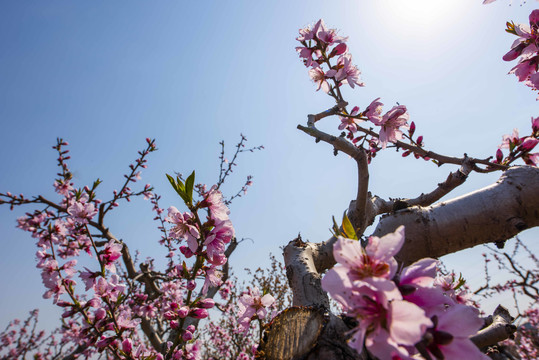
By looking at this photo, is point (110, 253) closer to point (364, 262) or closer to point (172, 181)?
point (172, 181)

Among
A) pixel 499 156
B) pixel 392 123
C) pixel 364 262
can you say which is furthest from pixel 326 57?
pixel 364 262

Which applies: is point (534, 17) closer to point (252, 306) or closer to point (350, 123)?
point (350, 123)

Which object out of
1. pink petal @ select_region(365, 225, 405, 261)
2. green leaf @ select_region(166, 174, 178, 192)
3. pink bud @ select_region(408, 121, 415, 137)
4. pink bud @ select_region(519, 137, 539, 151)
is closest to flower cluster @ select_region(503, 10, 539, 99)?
pink bud @ select_region(519, 137, 539, 151)

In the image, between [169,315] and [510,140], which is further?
[510,140]

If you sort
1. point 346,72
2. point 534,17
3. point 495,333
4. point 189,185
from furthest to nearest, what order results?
point 346,72
point 534,17
point 189,185
point 495,333

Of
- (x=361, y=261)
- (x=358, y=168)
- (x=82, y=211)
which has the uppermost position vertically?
(x=82, y=211)

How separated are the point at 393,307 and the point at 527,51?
74.8 inches

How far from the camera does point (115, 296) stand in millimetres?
2061

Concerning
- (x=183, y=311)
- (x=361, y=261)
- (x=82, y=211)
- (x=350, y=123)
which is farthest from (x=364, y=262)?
(x=82, y=211)

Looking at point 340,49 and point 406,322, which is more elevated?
point 340,49

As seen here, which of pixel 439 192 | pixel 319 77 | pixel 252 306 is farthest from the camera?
pixel 319 77

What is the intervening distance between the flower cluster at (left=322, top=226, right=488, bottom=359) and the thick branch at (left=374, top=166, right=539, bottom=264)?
0.92 metres

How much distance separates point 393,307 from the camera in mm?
542

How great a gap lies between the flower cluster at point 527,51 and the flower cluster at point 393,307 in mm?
1535
